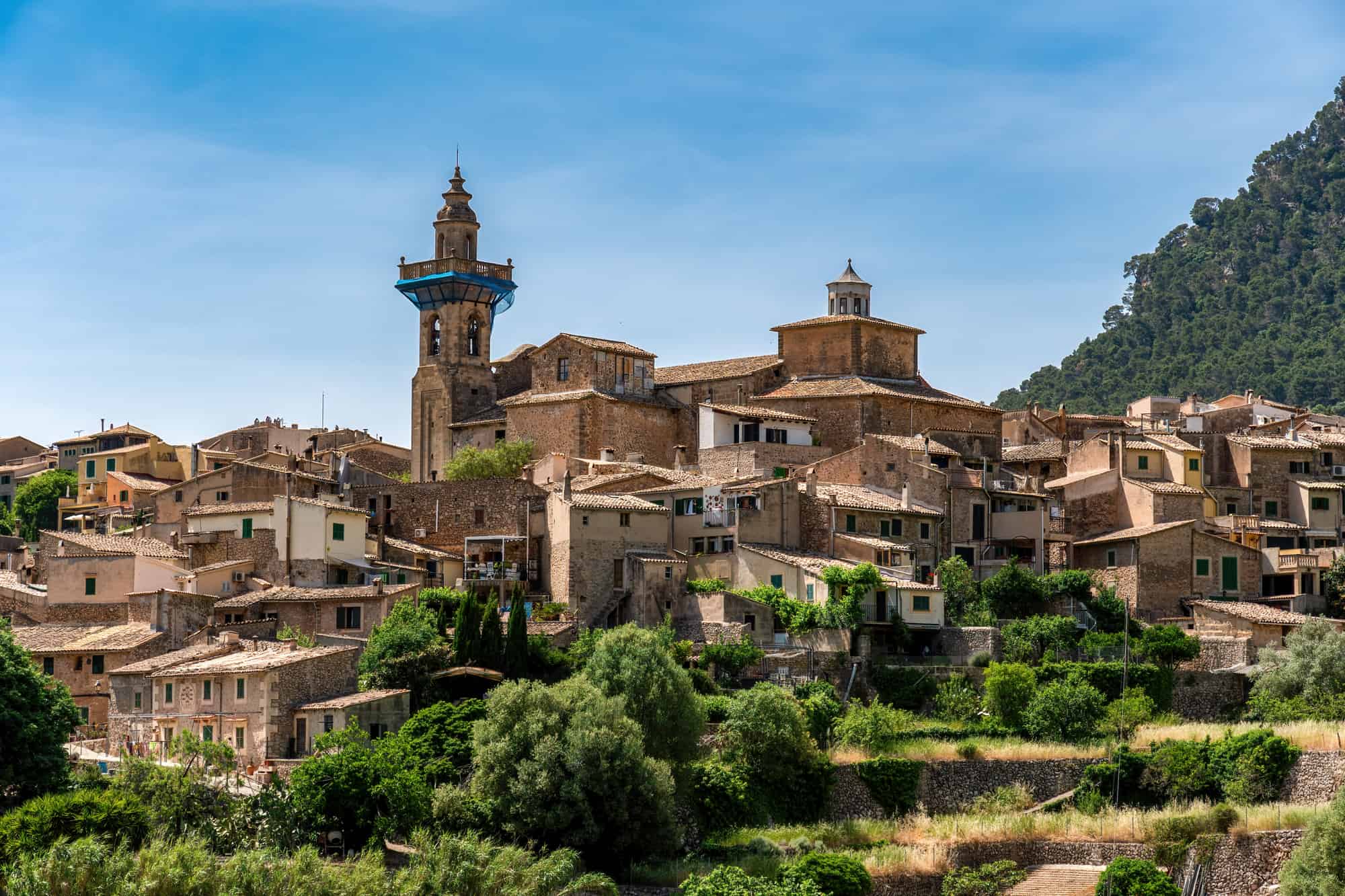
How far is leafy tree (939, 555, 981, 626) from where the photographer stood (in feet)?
191

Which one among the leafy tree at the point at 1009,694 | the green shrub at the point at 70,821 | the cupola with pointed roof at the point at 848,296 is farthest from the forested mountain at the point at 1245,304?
the green shrub at the point at 70,821

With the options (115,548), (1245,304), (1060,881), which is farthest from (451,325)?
(1245,304)

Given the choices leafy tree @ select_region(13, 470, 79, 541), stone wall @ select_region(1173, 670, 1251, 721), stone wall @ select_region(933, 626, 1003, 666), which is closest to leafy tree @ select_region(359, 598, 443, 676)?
stone wall @ select_region(933, 626, 1003, 666)

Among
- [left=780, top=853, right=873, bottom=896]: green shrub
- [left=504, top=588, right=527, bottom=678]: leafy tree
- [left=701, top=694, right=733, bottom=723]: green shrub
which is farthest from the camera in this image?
[left=504, top=588, right=527, bottom=678]: leafy tree

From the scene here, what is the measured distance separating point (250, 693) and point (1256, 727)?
24.0m

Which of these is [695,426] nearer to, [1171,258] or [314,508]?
[314,508]

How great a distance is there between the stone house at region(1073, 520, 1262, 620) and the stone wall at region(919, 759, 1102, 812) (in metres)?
10.4

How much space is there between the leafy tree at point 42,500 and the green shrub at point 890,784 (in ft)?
150

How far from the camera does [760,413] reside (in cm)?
6700

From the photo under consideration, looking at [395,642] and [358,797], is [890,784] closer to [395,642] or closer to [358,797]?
[395,642]

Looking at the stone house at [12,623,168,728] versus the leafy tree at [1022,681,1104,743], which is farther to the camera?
the stone house at [12,623,168,728]

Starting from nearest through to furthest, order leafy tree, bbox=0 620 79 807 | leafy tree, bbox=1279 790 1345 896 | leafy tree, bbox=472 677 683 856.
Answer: leafy tree, bbox=1279 790 1345 896 → leafy tree, bbox=472 677 683 856 → leafy tree, bbox=0 620 79 807

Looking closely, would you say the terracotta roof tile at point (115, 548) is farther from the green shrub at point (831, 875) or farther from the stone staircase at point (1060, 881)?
the stone staircase at point (1060, 881)

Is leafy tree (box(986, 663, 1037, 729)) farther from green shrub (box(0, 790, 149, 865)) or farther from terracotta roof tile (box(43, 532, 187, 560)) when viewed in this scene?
terracotta roof tile (box(43, 532, 187, 560))
